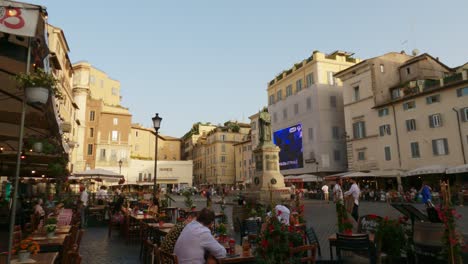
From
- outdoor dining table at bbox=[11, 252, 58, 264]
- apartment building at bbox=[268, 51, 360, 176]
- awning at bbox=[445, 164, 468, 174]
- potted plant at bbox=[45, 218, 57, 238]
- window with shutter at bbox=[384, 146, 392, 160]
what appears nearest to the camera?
outdoor dining table at bbox=[11, 252, 58, 264]

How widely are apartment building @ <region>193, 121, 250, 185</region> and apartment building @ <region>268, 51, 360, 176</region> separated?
27214 mm

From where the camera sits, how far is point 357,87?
3938 cm

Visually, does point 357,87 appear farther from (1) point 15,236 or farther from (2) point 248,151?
(1) point 15,236

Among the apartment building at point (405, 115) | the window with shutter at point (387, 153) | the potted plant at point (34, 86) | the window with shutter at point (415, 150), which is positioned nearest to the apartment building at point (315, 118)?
the apartment building at point (405, 115)

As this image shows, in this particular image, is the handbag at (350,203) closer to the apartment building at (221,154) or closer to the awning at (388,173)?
the awning at (388,173)

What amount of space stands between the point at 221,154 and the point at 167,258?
7017 cm

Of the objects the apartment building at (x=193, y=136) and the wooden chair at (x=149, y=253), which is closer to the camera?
the wooden chair at (x=149, y=253)

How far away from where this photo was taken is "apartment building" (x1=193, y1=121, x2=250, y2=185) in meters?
74.4

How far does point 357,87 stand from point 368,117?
165 inches

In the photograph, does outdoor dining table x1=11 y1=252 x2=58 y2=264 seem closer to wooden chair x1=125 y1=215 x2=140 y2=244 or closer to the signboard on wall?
the signboard on wall

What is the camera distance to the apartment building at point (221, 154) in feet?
244

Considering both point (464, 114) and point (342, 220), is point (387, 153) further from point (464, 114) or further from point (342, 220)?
point (342, 220)

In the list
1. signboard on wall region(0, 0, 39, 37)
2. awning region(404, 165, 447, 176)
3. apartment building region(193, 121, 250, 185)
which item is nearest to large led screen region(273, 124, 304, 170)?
awning region(404, 165, 447, 176)

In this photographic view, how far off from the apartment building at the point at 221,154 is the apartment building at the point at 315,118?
2721 cm
